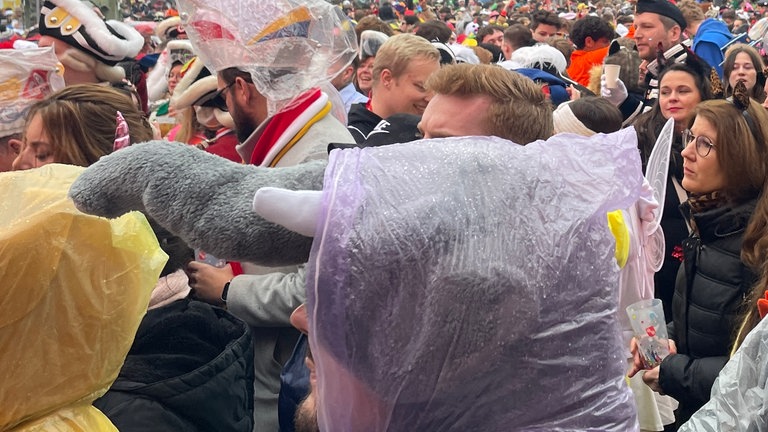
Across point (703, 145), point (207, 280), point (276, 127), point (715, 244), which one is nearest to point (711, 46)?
point (703, 145)

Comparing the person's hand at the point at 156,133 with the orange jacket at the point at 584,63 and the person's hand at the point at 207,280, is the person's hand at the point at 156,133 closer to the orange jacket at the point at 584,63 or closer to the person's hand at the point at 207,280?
the person's hand at the point at 207,280

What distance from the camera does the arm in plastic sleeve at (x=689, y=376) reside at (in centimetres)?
316

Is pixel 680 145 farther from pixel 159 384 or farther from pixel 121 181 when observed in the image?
pixel 121 181

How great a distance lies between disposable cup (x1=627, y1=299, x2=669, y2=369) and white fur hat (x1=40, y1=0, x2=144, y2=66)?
312 cm

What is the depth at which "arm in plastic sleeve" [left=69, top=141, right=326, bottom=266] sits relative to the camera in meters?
1.22

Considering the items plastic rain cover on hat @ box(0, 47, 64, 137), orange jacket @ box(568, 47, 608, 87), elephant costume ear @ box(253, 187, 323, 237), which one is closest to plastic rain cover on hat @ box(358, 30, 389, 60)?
orange jacket @ box(568, 47, 608, 87)

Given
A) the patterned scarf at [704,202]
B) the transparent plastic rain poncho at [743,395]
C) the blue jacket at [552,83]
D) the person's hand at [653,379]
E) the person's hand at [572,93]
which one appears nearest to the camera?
the transparent plastic rain poncho at [743,395]

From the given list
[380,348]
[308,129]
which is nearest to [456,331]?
[380,348]

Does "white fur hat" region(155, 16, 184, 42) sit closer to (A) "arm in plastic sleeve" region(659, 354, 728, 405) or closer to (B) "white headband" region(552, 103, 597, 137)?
(B) "white headband" region(552, 103, 597, 137)

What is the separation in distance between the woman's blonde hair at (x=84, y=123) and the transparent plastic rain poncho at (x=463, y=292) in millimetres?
1724

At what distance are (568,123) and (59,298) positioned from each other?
3207 millimetres

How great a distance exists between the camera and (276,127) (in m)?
3.04

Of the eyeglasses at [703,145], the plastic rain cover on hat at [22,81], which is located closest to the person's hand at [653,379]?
the eyeglasses at [703,145]

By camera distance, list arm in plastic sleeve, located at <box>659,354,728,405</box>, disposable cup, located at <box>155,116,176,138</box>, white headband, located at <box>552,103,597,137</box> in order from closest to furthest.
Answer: arm in plastic sleeve, located at <box>659,354,728,405</box> < white headband, located at <box>552,103,597,137</box> < disposable cup, located at <box>155,116,176,138</box>
